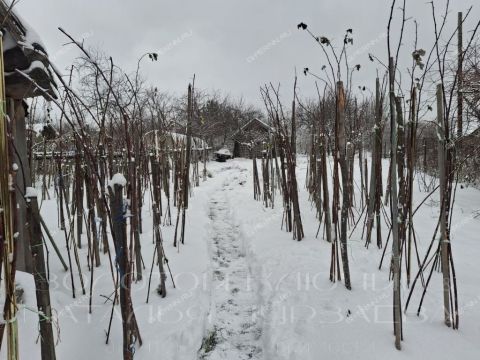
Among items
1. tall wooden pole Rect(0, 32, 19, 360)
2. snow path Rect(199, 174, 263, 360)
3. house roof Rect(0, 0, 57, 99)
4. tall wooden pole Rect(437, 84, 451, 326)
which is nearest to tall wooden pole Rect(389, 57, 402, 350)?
tall wooden pole Rect(437, 84, 451, 326)

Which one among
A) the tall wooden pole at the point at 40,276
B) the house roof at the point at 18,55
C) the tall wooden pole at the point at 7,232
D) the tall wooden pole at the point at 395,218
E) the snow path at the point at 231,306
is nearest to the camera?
the tall wooden pole at the point at 7,232

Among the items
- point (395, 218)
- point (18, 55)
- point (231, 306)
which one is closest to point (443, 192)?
point (395, 218)

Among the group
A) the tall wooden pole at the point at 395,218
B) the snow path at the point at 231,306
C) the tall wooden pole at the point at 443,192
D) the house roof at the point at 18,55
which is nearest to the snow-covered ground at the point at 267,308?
the snow path at the point at 231,306

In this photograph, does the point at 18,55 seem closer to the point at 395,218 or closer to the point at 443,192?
the point at 395,218

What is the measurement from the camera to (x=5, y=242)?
793mm

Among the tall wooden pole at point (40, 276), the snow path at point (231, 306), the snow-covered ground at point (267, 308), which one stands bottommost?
the snow path at point (231, 306)

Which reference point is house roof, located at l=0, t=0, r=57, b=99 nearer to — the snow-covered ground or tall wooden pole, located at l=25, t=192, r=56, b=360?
tall wooden pole, located at l=25, t=192, r=56, b=360

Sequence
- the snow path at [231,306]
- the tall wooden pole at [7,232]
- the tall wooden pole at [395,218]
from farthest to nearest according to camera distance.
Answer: the snow path at [231,306] → the tall wooden pole at [395,218] → the tall wooden pole at [7,232]

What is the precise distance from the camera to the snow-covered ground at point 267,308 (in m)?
1.60

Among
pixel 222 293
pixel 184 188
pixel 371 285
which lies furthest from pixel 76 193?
pixel 371 285

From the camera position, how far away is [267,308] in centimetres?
228

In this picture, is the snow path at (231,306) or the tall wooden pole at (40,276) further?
the snow path at (231,306)

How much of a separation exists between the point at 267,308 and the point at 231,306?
12.8 inches

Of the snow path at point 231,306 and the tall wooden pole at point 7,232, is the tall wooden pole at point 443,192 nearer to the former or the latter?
the snow path at point 231,306
